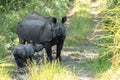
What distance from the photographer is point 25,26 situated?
12.6 metres

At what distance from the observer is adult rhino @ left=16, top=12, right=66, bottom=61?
37.5 feet

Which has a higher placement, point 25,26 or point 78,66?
point 25,26

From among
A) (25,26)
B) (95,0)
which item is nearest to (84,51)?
(25,26)

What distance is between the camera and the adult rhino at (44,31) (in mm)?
11422

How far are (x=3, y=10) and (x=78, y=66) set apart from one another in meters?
6.05

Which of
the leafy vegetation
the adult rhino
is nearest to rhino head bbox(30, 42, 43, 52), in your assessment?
the adult rhino

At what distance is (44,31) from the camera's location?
11914 millimetres

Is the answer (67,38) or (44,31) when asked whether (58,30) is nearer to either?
(44,31)

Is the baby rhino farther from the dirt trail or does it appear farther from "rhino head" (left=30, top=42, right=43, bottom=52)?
the dirt trail

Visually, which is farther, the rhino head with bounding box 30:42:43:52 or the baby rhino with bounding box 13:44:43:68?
the rhino head with bounding box 30:42:43:52

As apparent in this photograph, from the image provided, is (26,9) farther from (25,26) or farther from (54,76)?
(54,76)

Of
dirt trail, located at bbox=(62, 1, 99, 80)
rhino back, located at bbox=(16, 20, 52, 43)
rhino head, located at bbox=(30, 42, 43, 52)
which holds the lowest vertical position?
dirt trail, located at bbox=(62, 1, 99, 80)

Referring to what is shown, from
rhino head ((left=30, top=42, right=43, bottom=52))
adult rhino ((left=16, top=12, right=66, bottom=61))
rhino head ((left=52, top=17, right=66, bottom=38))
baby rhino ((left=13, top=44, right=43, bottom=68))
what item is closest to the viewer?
baby rhino ((left=13, top=44, right=43, bottom=68))

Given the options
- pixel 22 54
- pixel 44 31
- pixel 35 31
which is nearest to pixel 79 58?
pixel 44 31
